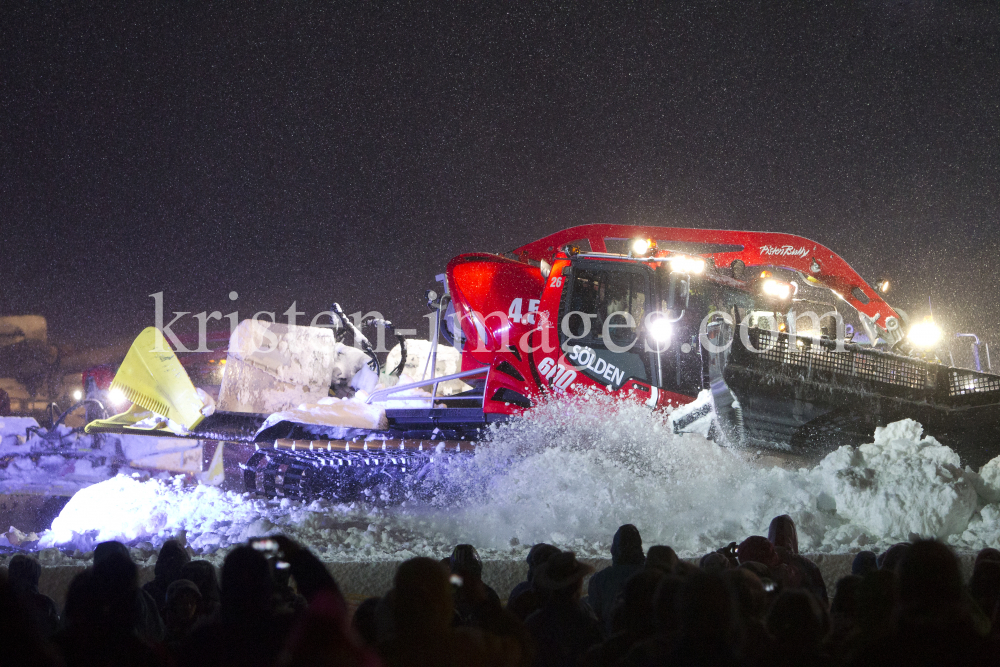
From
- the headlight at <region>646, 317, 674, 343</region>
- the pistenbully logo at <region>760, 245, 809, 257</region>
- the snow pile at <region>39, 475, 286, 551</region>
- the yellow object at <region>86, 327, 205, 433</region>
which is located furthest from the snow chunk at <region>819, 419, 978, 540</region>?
the yellow object at <region>86, 327, 205, 433</region>

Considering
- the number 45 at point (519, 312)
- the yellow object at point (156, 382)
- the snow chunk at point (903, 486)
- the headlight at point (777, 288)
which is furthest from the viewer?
the yellow object at point (156, 382)

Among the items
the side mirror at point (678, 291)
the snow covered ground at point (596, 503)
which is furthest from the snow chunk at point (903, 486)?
the side mirror at point (678, 291)

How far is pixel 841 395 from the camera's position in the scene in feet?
18.5

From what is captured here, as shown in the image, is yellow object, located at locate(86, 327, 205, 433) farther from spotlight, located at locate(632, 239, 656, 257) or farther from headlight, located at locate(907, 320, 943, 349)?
headlight, located at locate(907, 320, 943, 349)

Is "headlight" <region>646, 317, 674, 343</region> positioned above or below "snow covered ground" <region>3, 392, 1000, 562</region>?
above

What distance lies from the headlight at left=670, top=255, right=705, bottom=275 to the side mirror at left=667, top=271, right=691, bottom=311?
0.06 m

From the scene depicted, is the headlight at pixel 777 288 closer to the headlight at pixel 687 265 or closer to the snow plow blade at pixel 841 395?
the headlight at pixel 687 265

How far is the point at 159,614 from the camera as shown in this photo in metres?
3.18

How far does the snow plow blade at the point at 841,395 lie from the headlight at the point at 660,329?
0.70 m

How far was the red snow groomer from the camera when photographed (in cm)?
567

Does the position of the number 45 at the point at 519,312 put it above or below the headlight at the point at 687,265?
below

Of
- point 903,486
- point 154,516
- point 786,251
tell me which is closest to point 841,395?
point 903,486

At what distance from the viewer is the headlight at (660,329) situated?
6414 millimetres

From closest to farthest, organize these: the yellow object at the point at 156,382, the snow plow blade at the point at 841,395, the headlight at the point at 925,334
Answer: the snow plow blade at the point at 841,395
the headlight at the point at 925,334
the yellow object at the point at 156,382
